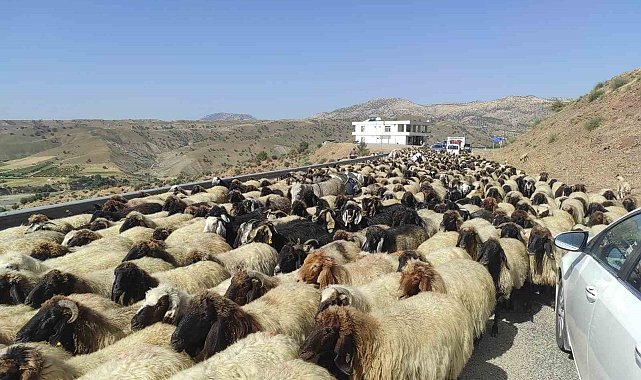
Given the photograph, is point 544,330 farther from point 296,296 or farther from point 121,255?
point 121,255

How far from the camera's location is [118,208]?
542 inches

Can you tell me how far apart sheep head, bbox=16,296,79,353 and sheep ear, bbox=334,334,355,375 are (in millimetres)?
2982

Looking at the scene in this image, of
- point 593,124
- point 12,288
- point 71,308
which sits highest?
point 593,124

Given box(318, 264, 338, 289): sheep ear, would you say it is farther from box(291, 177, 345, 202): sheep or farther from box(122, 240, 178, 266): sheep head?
box(291, 177, 345, 202): sheep

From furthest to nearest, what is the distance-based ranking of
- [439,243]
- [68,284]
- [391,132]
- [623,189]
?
1. [391,132]
2. [623,189]
3. [439,243]
4. [68,284]

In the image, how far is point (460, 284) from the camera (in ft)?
21.0

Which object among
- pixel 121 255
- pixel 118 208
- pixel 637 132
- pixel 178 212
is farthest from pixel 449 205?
pixel 637 132

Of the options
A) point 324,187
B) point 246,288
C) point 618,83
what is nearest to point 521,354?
point 246,288

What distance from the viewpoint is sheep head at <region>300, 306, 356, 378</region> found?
163 inches

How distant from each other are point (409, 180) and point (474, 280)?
15575mm

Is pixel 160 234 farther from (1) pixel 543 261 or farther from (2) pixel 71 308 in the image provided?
(1) pixel 543 261

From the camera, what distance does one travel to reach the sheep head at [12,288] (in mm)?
6207

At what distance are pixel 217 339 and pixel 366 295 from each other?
221 cm

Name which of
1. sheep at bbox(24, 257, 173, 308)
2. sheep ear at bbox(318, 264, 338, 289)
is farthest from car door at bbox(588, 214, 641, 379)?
sheep at bbox(24, 257, 173, 308)
